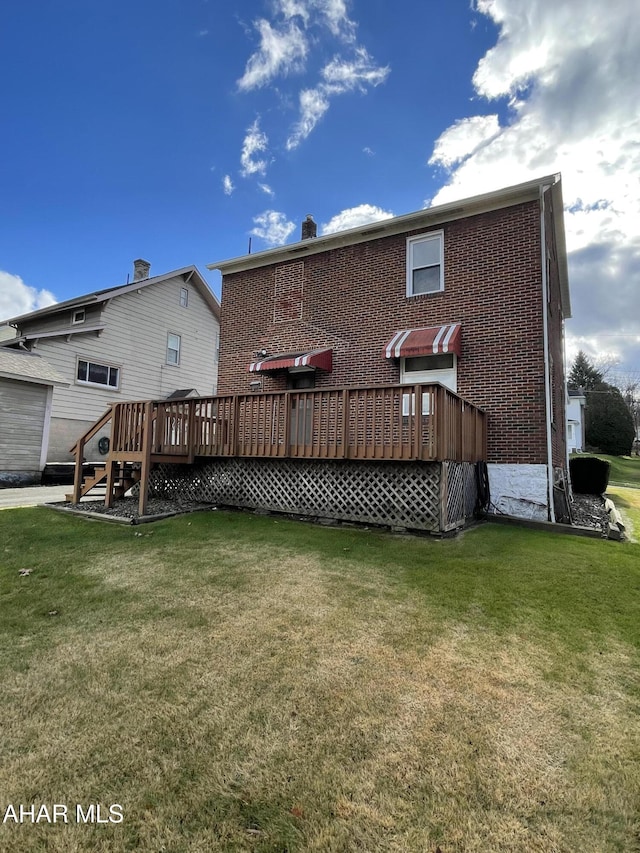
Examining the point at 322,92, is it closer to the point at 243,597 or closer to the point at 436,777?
the point at 243,597

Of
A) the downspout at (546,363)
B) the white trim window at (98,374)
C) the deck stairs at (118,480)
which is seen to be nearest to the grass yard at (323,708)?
the downspout at (546,363)

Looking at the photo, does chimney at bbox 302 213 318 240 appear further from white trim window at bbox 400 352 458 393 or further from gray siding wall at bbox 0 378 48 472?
gray siding wall at bbox 0 378 48 472

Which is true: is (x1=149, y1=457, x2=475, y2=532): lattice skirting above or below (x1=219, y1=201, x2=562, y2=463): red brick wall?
below

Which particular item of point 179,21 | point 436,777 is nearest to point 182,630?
point 436,777

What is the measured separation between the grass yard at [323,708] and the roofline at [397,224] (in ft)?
24.7

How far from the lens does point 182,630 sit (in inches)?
132

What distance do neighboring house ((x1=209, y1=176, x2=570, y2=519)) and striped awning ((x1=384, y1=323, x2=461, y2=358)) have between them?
3 centimetres

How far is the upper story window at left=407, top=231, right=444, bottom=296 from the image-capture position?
9828 mm

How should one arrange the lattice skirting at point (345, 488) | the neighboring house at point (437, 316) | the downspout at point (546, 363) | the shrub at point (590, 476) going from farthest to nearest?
the shrub at point (590, 476) < the neighboring house at point (437, 316) < the downspout at point (546, 363) < the lattice skirting at point (345, 488)

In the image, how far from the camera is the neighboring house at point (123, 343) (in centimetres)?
1612

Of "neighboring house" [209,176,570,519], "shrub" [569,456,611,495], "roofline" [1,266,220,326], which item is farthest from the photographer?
"roofline" [1,266,220,326]

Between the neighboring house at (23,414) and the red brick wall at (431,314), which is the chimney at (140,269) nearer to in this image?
the neighboring house at (23,414)

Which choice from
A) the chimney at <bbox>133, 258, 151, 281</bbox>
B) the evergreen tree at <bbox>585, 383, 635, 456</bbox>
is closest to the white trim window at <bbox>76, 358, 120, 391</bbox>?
the chimney at <bbox>133, 258, 151, 281</bbox>
